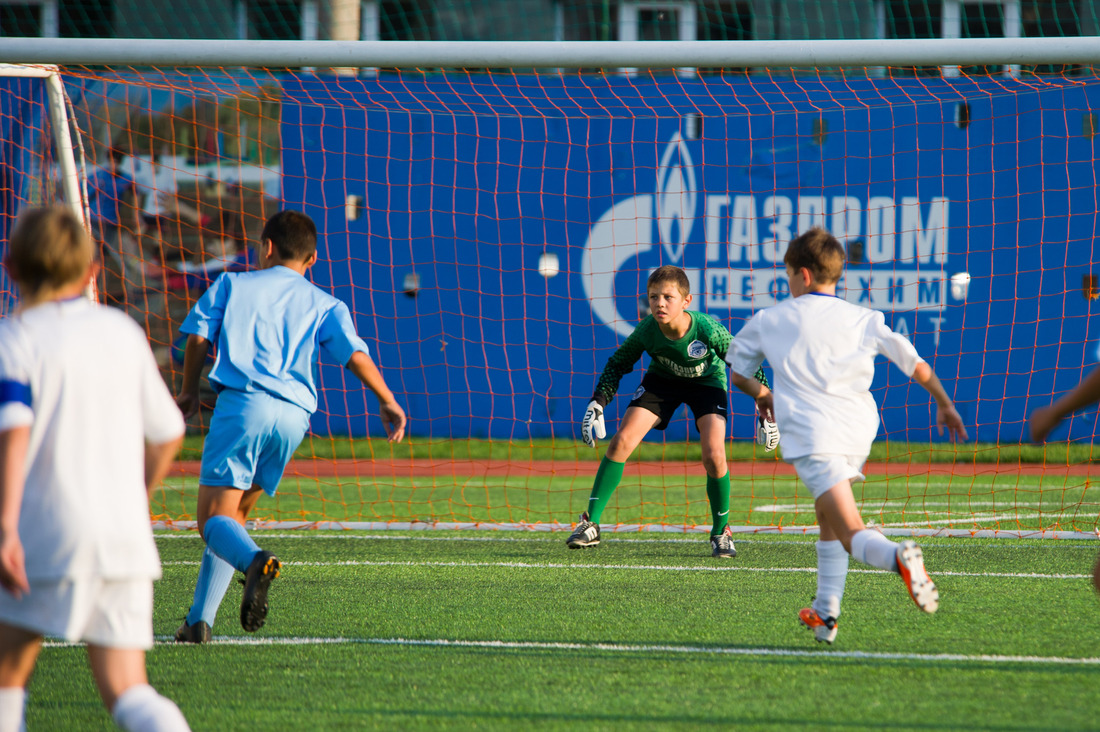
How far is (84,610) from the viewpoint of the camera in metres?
2.35

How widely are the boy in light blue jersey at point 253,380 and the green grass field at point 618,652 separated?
483 millimetres

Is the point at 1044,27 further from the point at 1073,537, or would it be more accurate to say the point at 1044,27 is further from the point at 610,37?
the point at 1073,537

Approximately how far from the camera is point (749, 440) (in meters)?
12.4

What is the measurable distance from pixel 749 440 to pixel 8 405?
34.9 feet

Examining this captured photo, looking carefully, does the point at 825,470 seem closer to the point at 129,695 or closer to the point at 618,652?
the point at 618,652

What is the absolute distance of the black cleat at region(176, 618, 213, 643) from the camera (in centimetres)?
431

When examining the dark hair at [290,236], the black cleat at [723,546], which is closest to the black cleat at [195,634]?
the dark hair at [290,236]

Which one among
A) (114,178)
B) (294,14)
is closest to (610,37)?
(294,14)

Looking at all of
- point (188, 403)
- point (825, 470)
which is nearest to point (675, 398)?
point (825, 470)

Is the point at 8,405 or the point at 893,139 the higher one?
the point at 893,139

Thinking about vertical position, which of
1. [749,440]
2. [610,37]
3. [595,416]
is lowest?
[749,440]

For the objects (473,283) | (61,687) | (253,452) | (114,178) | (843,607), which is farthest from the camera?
(473,283)

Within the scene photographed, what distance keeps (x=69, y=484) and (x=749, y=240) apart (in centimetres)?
1077

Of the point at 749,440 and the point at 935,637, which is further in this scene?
the point at 749,440
